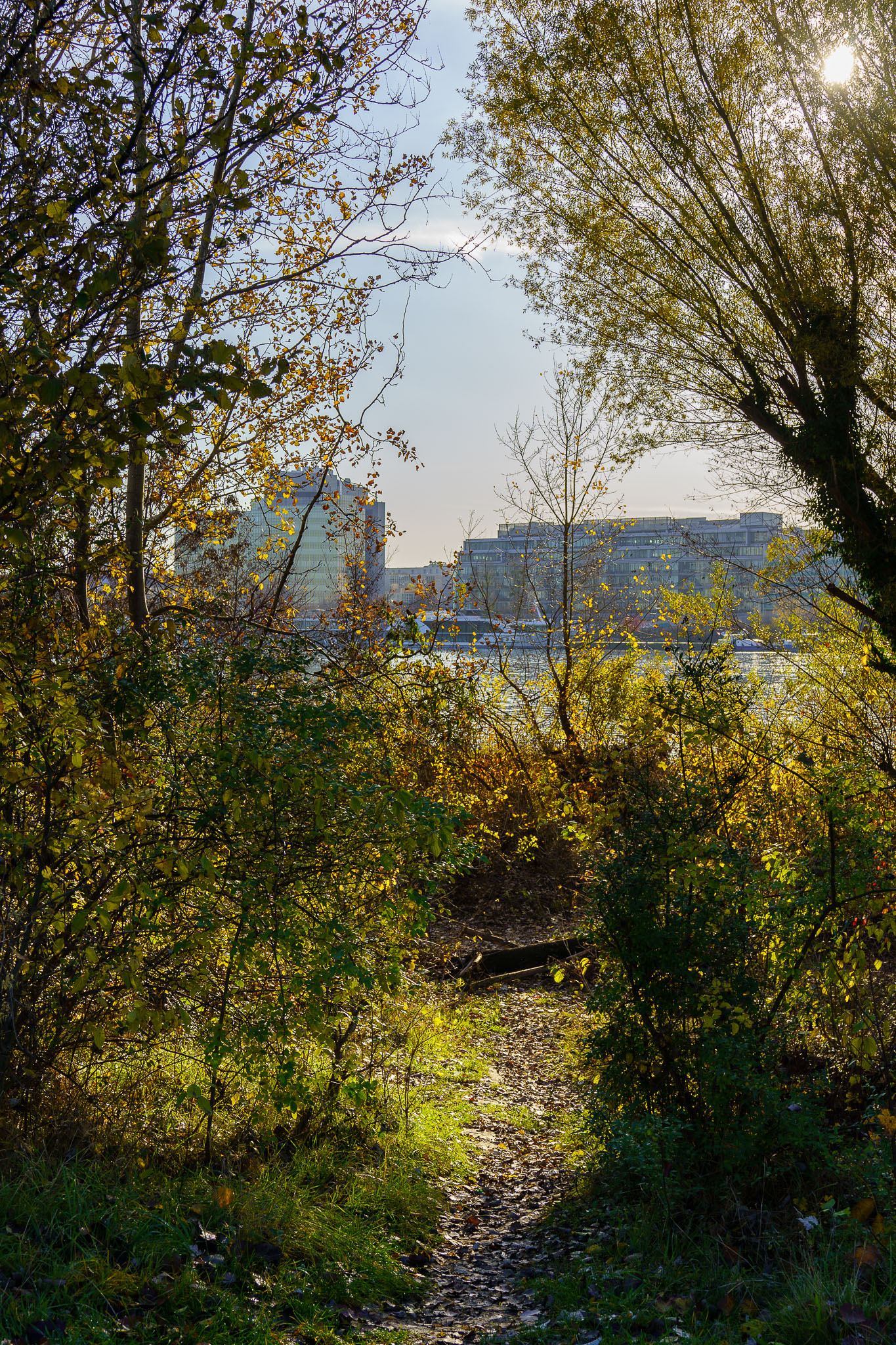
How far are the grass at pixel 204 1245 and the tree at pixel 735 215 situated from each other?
21.5 ft

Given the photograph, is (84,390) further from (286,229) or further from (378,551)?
(378,551)

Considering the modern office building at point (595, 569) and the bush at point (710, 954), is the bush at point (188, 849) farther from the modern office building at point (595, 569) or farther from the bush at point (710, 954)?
the modern office building at point (595, 569)

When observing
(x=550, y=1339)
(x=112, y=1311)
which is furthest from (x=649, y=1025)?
(x=112, y=1311)

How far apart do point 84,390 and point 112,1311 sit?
110 inches

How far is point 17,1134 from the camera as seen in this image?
11.8ft

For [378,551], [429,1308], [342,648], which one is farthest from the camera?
[378,551]

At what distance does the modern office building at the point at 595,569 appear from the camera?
10688 mm

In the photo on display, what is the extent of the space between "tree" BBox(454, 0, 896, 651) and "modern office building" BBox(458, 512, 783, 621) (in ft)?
5.36

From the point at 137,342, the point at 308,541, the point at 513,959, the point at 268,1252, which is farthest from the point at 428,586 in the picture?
the point at 268,1252

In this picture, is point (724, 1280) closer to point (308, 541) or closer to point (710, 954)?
point (710, 954)

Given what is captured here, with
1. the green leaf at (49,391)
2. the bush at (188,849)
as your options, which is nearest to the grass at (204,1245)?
the bush at (188,849)

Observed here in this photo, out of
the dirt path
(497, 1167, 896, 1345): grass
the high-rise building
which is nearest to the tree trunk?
the high-rise building

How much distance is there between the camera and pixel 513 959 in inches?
354

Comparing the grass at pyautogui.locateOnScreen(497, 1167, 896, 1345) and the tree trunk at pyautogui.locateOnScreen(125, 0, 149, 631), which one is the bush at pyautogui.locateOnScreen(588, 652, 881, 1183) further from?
the tree trunk at pyautogui.locateOnScreen(125, 0, 149, 631)
